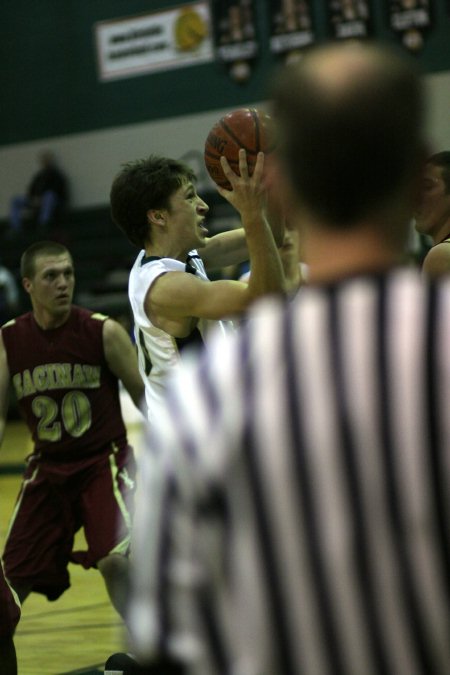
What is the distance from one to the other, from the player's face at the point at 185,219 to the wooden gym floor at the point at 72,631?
4.73 feet

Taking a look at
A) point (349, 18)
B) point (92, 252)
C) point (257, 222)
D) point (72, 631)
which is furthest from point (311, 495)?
point (92, 252)

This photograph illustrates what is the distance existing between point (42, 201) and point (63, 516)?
38.4 feet

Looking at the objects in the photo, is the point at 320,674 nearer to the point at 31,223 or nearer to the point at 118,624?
the point at 118,624

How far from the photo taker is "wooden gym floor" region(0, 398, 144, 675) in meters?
4.94

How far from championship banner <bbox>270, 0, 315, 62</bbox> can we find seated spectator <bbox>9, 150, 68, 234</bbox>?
11.7 feet

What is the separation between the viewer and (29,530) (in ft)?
16.4

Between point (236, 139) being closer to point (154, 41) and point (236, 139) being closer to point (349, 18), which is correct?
point (349, 18)

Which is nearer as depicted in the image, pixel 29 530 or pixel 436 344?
pixel 436 344

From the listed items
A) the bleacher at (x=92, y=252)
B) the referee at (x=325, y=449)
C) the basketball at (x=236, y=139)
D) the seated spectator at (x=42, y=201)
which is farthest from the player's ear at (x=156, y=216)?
the seated spectator at (x=42, y=201)

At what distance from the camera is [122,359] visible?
5.09 m

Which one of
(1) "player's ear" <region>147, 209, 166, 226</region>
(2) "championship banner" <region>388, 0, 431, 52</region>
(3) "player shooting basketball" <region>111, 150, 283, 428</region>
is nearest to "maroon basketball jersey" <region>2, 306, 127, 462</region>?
(3) "player shooting basketball" <region>111, 150, 283, 428</region>

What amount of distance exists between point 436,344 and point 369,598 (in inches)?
10.6

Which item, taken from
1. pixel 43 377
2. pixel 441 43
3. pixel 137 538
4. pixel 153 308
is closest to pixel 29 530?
pixel 43 377

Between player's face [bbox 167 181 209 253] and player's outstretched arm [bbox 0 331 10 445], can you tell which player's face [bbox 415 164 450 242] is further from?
player's outstretched arm [bbox 0 331 10 445]
